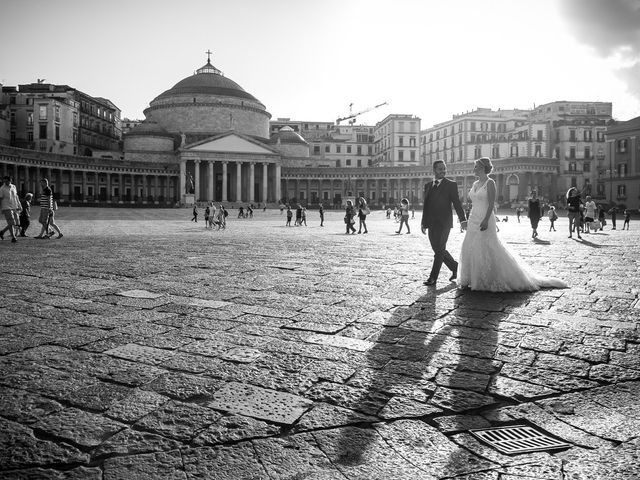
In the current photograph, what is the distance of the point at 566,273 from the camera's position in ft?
28.2

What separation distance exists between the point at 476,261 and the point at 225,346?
389 cm

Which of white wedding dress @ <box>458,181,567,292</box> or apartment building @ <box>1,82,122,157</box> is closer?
white wedding dress @ <box>458,181,567,292</box>

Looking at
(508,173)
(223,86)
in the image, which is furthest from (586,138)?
(223,86)

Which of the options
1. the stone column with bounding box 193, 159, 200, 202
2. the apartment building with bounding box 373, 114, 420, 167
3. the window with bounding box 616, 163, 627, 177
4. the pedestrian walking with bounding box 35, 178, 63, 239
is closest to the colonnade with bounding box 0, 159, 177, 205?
the stone column with bounding box 193, 159, 200, 202

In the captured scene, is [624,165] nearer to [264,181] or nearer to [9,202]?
[264,181]

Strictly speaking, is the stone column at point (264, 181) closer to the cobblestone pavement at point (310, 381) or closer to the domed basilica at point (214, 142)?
the domed basilica at point (214, 142)

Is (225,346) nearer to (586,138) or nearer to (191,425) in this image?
(191,425)

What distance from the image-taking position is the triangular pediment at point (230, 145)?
228 feet

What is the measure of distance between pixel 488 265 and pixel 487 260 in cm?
9

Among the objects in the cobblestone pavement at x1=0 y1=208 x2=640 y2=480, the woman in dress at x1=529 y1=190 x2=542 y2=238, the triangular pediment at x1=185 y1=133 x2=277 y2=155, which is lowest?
the cobblestone pavement at x1=0 y1=208 x2=640 y2=480

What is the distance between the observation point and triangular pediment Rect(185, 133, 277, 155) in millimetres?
69500

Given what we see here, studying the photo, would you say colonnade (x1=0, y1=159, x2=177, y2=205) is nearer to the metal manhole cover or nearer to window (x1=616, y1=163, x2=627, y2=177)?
window (x1=616, y1=163, x2=627, y2=177)

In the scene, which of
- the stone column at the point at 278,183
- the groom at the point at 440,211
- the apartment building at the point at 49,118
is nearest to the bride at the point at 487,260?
the groom at the point at 440,211

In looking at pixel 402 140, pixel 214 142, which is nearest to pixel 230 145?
pixel 214 142
